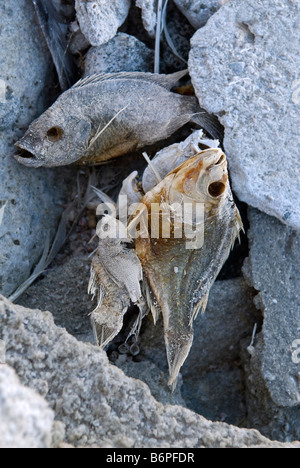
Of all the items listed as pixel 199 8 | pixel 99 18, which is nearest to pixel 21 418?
pixel 99 18

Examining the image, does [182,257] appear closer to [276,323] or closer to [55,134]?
[276,323]

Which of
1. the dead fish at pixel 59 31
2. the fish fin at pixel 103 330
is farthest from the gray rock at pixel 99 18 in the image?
the fish fin at pixel 103 330

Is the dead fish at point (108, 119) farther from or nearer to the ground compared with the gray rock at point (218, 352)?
farther from the ground

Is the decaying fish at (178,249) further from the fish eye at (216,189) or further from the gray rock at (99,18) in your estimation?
the gray rock at (99,18)

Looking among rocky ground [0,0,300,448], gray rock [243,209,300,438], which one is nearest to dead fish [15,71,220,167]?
rocky ground [0,0,300,448]

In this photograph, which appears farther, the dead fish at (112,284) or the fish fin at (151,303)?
the fish fin at (151,303)
